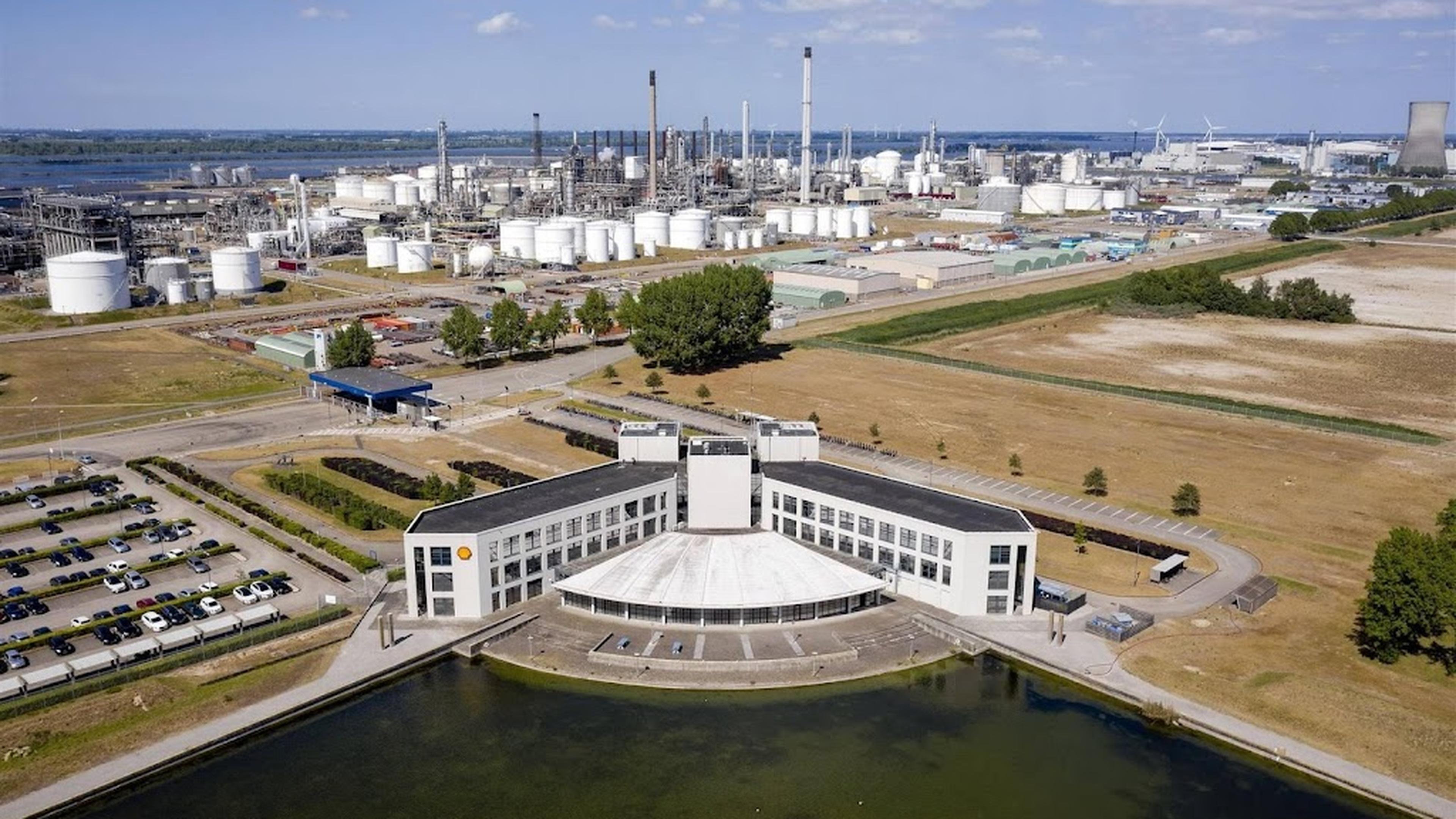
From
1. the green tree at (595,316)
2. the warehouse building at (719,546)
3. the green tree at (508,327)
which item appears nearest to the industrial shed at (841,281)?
the green tree at (595,316)

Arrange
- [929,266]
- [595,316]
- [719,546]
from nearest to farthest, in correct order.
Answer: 1. [719,546]
2. [595,316]
3. [929,266]

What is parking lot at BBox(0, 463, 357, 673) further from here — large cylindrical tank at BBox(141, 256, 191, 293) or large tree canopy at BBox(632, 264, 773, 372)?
large cylindrical tank at BBox(141, 256, 191, 293)

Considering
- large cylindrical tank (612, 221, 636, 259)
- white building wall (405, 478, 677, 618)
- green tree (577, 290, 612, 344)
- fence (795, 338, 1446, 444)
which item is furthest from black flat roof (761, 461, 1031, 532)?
large cylindrical tank (612, 221, 636, 259)

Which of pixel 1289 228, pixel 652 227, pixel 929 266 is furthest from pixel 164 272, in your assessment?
pixel 1289 228

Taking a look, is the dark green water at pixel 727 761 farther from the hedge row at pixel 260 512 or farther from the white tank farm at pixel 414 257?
the white tank farm at pixel 414 257

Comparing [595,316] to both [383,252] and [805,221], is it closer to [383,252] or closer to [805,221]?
[383,252]
